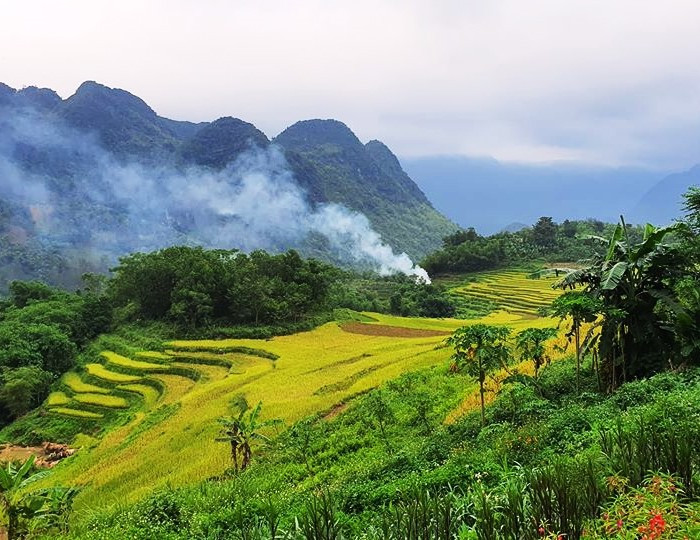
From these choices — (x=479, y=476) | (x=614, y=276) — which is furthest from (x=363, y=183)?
(x=479, y=476)

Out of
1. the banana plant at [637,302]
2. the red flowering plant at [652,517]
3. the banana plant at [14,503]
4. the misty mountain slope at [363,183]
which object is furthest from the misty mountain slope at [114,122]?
the red flowering plant at [652,517]

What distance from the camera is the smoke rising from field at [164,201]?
111m

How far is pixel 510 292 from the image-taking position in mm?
51719

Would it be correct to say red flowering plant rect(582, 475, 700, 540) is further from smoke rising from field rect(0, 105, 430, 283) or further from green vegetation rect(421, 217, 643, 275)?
smoke rising from field rect(0, 105, 430, 283)

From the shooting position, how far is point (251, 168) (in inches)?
5468

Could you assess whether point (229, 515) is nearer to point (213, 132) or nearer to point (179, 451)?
point (179, 451)

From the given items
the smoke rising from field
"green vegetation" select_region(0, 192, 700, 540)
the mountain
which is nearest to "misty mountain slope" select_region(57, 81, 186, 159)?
the mountain

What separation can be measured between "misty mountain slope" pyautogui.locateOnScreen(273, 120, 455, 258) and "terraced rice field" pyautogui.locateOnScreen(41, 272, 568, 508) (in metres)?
92.9

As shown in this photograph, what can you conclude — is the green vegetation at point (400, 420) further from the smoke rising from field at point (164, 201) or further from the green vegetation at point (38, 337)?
the smoke rising from field at point (164, 201)

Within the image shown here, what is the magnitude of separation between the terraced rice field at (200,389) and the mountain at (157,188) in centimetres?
7227

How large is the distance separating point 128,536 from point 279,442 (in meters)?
7.12

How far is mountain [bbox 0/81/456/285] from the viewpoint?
110625mm

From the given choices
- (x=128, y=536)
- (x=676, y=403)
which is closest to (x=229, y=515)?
(x=128, y=536)

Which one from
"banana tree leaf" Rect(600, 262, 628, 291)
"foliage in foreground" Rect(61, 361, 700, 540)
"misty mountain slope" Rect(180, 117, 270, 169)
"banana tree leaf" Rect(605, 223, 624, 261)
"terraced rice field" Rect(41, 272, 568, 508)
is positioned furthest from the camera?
"misty mountain slope" Rect(180, 117, 270, 169)
